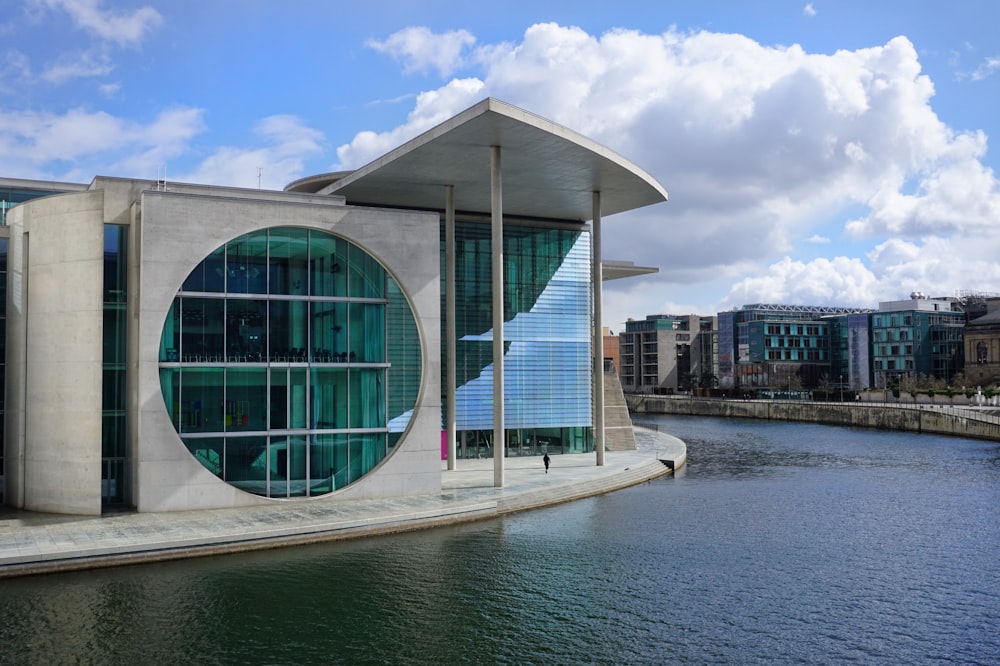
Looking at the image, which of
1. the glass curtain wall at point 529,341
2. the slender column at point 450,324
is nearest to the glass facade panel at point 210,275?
the slender column at point 450,324

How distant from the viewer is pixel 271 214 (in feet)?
91.3

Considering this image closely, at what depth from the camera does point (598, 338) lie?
126ft

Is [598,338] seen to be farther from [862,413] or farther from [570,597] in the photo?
[862,413]

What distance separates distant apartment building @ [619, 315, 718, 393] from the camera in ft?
519

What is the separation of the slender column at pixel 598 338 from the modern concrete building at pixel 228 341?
598cm

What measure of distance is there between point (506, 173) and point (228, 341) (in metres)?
13.8

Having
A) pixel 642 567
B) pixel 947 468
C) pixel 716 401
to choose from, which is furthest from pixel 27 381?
pixel 716 401

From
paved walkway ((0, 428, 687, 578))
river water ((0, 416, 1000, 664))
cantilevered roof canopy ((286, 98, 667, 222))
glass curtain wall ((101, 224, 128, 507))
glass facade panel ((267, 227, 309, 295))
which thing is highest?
cantilevered roof canopy ((286, 98, 667, 222))

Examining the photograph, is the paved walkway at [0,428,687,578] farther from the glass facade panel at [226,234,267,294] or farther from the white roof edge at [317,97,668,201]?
the white roof edge at [317,97,668,201]

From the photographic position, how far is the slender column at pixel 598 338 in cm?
3819

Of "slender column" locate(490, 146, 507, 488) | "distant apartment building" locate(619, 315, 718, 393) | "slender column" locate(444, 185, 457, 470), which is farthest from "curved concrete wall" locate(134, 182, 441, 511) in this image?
"distant apartment building" locate(619, 315, 718, 393)

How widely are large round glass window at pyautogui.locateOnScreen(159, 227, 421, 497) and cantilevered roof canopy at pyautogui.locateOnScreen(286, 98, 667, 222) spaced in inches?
229

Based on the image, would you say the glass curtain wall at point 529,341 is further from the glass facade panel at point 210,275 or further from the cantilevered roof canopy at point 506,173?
the glass facade panel at point 210,275

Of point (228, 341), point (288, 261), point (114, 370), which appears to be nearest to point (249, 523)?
point (228, 341)
